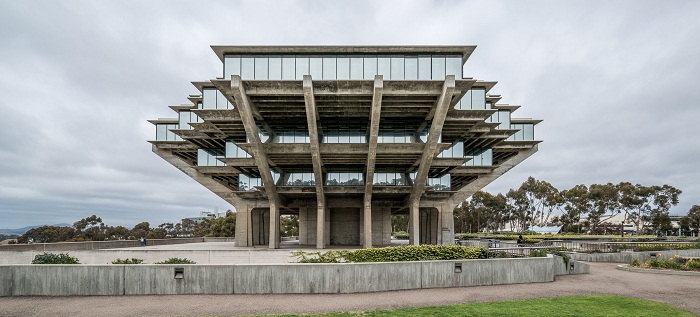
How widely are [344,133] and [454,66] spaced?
379 inches

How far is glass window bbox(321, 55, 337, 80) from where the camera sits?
29906 mm

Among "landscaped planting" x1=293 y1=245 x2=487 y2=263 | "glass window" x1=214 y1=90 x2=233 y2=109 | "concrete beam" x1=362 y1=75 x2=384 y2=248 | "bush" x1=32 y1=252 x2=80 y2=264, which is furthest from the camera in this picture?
"glass window" x1=214 y1=90 x2=233 y2=109

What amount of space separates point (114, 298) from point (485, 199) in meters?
87.3

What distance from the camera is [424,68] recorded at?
96.0 ft

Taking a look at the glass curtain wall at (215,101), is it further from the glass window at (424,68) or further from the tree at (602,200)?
the tree at (602,200)

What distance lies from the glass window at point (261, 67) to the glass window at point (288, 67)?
1247 millimetres

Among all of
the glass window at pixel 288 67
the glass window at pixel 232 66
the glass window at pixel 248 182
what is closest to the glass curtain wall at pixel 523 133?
the glass window at pixel 288 67

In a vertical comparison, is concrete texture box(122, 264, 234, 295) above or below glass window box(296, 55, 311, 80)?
below

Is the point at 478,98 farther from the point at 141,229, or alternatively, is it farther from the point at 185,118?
the point at 141,229

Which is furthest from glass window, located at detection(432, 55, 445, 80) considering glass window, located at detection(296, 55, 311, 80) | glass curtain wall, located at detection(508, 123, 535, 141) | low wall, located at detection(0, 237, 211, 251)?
low wall, located at detection(0, 237, 211, 251)

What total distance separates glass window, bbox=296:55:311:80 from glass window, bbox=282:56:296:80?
0.96 ft

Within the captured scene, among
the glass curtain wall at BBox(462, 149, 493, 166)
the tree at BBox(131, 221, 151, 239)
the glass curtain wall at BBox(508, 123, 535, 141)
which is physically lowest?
the tree at BBox(131, 221, 151, 239)

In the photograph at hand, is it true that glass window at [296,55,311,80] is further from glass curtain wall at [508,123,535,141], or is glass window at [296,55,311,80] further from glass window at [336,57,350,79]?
glass curtain wall at [508,123,535,141]

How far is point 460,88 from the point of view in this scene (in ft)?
93.9
